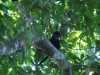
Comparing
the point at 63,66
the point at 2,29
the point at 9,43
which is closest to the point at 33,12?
the point at 2,29

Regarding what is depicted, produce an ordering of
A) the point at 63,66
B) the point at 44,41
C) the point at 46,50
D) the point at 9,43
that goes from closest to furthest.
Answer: the point at 9,43 → the point at 44,41 → the point at 46,50 → the point at 63,66

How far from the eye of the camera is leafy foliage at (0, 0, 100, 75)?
2.27 metres

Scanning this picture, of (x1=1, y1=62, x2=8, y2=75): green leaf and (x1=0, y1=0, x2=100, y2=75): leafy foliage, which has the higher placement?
(x1=0, y1=0, x2=100, y2=75): leafy foliage

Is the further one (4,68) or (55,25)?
(55,25)

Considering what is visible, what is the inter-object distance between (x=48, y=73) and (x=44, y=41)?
1.21 metres

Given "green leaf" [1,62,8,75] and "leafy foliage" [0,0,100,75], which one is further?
"green leaf" [1,62,8,75]

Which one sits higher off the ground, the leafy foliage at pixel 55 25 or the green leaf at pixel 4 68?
the leafy foliage at pixel 55 25

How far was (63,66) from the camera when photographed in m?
3.19

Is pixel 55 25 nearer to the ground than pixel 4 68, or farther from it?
farther from it

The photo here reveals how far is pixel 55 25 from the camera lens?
3.90 metres

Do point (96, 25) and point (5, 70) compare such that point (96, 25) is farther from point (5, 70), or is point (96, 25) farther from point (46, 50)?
point (5, 70)

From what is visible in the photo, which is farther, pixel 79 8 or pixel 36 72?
pixel 36 72

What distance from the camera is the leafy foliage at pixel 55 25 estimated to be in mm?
2271

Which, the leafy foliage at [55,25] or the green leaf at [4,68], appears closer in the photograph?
the leafy foliage at [55,25]
